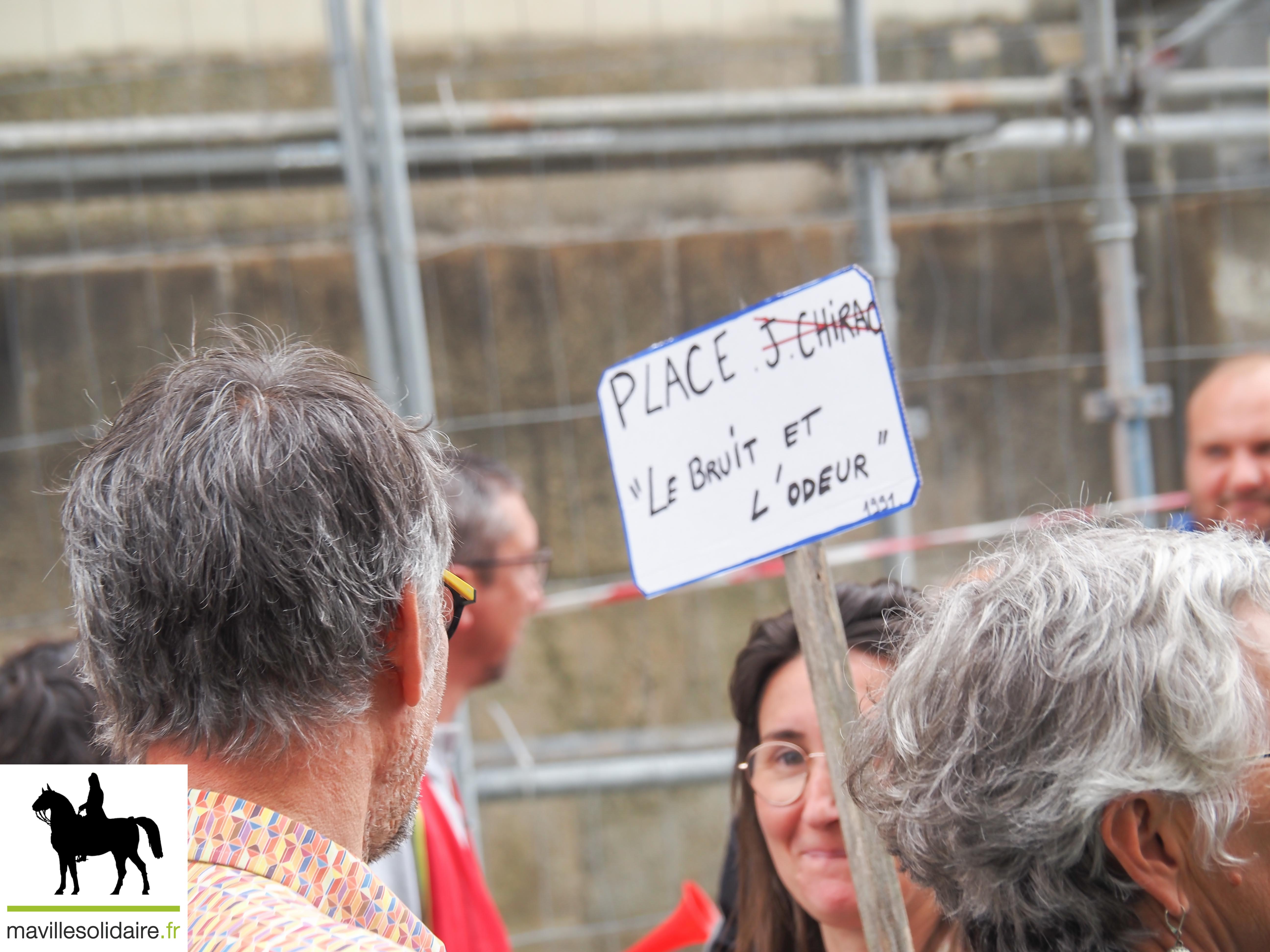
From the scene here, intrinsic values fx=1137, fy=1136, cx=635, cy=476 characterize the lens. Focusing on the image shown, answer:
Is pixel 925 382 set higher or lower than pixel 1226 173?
lower

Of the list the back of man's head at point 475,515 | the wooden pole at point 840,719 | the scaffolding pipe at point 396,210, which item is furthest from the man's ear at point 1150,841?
the scaffolding pipe at point 396,210

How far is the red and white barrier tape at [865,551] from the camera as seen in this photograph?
302 cm

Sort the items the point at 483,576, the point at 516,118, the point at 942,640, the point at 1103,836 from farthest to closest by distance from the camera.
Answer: the point at 516,118
the point at 483,576
the point at 942,640
the point at 1103,836

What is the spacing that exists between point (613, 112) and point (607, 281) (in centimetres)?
96

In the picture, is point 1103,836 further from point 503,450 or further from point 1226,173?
point 1226,173

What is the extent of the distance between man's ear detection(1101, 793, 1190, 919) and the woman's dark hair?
0.68 metres

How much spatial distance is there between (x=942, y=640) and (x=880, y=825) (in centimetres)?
20

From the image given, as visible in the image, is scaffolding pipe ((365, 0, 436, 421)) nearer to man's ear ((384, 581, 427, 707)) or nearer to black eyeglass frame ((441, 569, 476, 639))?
black eyeglass frame ((441, 569, 476, 639))

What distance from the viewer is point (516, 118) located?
2.76 m

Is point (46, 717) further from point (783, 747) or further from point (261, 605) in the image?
point (783, 747)

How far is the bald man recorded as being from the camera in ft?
8.35

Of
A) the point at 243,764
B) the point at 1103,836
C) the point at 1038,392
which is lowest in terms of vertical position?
the point at 1103,836

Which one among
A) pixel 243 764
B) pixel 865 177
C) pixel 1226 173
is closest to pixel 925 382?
pixel 865 177

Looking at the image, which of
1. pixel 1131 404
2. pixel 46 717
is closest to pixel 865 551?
pixel 1131 404
